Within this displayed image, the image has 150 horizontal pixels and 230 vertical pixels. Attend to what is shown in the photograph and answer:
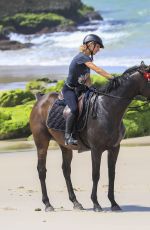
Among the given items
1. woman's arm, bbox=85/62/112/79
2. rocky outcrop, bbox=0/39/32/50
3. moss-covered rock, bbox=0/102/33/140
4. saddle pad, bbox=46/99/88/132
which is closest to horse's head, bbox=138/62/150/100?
woman's arm, bbox=85/62/112/79

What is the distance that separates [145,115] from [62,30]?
1778 inches

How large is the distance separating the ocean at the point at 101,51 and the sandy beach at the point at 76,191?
17.1 meters

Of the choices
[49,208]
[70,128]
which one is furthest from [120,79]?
[49,208]

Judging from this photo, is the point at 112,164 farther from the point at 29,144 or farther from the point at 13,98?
the point at 13,98

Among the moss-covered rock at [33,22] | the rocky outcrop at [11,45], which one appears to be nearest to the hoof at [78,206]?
the rocky outcrop at [11,45]

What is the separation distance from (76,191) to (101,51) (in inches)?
1159

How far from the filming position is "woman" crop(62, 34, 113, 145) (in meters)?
9.62

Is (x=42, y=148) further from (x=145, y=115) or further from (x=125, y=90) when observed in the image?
(x=145, y=115)

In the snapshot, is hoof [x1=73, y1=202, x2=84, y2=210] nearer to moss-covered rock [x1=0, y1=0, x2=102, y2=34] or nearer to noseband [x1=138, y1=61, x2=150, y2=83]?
noseband [x1=138, y1=61, x2=150, y2=83]

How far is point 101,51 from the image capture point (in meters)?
40.2

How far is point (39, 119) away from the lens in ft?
34.0

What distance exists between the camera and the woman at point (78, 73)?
962cm

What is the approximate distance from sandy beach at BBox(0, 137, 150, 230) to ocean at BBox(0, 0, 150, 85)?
17.1 m

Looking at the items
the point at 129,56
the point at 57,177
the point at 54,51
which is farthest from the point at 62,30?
the point at 57,177
